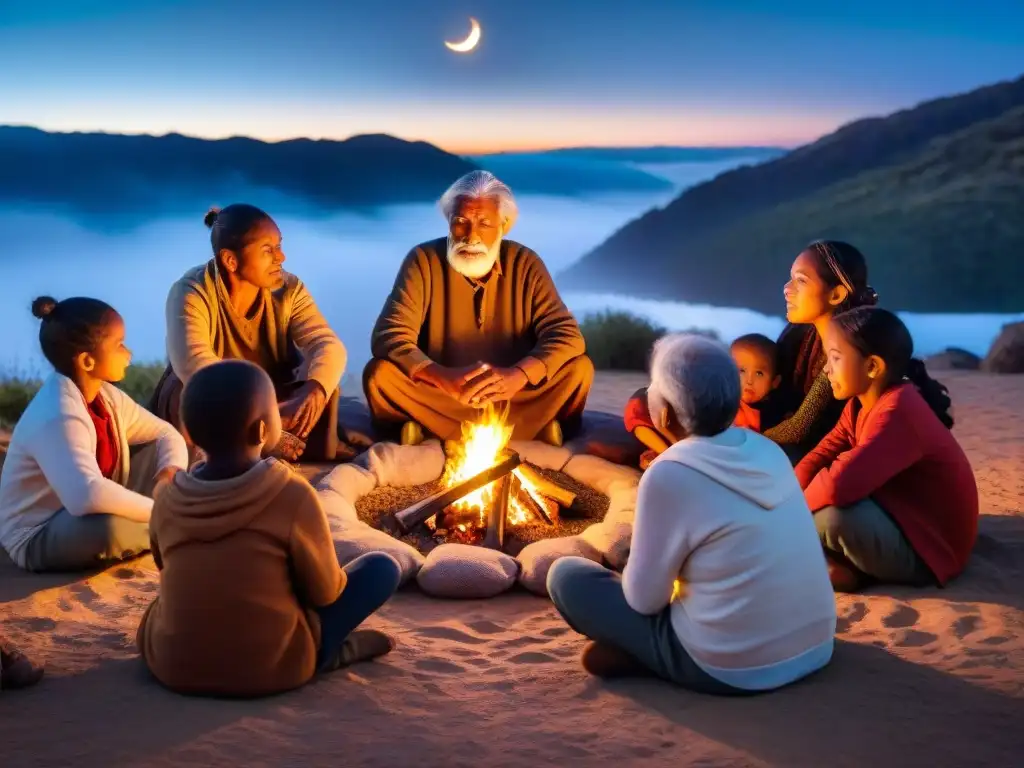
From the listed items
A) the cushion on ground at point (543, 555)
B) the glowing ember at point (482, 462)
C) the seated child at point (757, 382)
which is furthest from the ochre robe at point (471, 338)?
the cushion on ground at point (543, 555)

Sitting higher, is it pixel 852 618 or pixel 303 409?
pixel 303 409

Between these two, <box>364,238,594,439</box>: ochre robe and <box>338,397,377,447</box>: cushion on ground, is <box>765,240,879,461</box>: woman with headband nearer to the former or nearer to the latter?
<box>364,238,594,439</box>: ochre robe

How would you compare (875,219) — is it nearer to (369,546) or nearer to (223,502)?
(369,546)

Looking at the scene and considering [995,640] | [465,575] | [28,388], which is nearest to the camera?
[995,640]

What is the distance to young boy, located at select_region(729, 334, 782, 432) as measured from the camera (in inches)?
224

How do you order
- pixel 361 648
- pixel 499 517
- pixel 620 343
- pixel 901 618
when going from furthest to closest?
pixel 620 343, pixel 499 517, pixel 901 618, pixel 361 648

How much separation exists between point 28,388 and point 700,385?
8004 millimetres

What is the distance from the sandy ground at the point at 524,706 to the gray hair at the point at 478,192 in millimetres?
2725

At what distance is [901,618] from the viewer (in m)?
4.12

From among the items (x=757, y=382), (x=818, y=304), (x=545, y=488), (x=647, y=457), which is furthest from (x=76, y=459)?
(x=818, y=304)

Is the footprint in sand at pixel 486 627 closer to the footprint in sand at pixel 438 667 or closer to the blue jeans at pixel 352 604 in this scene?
the footprint in sand at pixel 438 667

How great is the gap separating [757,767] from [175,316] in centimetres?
415


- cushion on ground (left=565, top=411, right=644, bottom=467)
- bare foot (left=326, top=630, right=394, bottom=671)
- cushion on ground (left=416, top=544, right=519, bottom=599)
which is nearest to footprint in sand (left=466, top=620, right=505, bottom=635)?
cushion on ground (left=416, top=544, right=519, bottom=599)

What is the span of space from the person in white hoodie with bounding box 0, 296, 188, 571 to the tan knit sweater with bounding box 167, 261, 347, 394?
2.96ft
